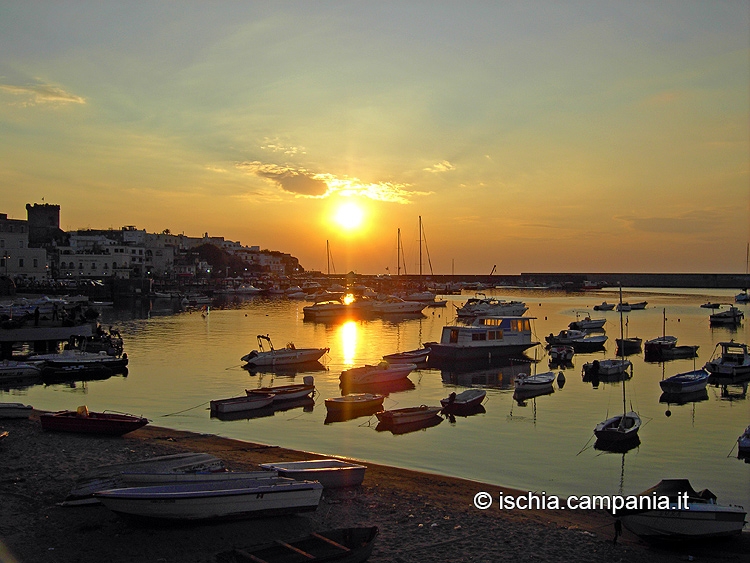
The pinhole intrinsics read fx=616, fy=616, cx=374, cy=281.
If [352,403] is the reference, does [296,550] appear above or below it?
above

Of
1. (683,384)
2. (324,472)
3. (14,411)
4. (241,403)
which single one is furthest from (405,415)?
(683,384)

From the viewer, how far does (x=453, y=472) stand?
20.3m

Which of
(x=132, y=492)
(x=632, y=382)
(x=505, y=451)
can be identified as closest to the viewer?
(x=132, y=492)


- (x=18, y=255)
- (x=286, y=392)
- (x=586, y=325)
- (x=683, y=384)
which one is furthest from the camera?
(x=18, y=255)

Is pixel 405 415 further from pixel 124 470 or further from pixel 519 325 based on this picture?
pixel 519 325

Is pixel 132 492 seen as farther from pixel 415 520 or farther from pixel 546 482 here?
pixel 546 482

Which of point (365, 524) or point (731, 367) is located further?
point (731, 367)

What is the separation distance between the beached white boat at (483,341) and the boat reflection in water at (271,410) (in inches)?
644

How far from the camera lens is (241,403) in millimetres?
28719

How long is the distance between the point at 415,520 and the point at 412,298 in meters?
106

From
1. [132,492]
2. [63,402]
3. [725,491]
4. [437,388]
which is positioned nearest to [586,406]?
[437,388]

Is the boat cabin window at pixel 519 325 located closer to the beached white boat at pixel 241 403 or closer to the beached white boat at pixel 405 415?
the beached white boat at pixel 405 415

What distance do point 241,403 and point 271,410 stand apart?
5.55 ft

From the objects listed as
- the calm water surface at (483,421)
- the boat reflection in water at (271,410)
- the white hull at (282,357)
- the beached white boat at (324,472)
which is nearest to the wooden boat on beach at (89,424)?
the calm water surface at (483,421)
